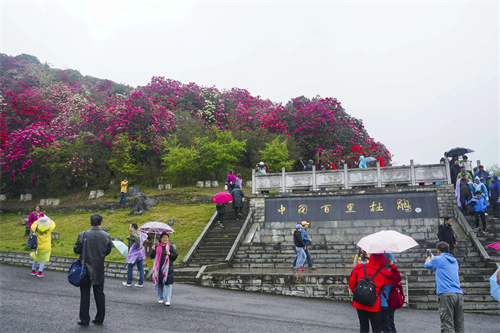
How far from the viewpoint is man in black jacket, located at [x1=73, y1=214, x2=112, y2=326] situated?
6.20m

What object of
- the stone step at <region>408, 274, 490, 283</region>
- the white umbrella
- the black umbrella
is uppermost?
the black umbrella

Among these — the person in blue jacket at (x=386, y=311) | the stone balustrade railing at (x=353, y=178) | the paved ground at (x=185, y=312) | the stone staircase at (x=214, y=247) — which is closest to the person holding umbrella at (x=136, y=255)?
the paved ground at (x=185, y=312)

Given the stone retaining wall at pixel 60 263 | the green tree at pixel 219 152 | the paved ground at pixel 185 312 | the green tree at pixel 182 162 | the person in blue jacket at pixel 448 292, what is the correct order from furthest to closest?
the green tree at pixel 219 152 → the green tree at pixel 182 162 → the stone retaining wall at pixel 60 263 → the paved ground at pixel 185 312 → the person in blue jacket at pixel 448 292

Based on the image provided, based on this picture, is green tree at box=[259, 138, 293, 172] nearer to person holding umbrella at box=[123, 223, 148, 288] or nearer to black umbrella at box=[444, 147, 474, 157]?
black umbrella at box=[444, 147, 474, 157]

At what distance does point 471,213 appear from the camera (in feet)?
51.1

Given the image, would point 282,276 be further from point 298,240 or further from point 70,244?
point 70,244

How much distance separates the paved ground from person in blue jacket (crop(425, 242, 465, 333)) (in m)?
1.76

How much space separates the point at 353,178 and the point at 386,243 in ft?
42.1

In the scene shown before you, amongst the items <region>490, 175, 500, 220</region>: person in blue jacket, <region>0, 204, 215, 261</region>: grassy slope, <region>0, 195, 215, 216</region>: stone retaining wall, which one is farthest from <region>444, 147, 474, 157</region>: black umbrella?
<region>0, 195, 215, 216</region>: stone retaining wall

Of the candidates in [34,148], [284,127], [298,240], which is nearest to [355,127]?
[284,127]

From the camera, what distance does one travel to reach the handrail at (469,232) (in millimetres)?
12648

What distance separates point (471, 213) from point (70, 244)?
643 inches

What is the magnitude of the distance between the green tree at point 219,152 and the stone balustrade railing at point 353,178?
601 cm

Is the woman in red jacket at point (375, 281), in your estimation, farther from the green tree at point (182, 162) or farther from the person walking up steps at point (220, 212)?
the green tree at point (182, 162)
